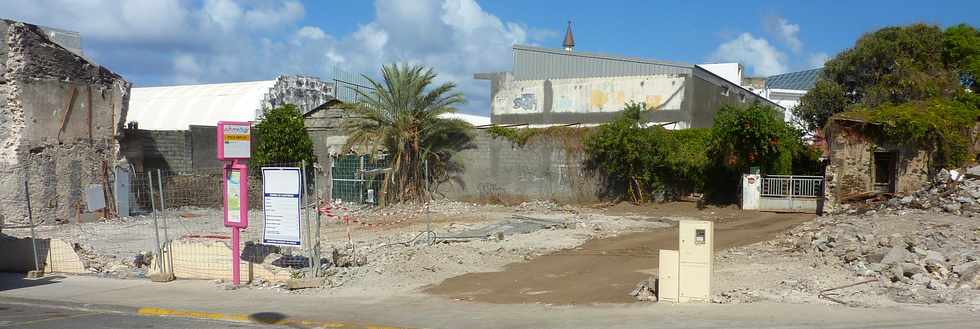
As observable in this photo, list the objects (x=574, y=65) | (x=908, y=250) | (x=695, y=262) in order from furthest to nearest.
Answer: (x=574, y=65), (x=908, y=250), (x=695, y=262)

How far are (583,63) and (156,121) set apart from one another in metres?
24.1

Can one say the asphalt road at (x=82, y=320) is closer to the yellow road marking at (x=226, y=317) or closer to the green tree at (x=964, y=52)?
the yellow road marking at (x=226, y=317)

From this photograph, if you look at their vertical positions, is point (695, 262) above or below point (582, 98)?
below

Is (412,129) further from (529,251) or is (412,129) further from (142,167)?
(529,251)

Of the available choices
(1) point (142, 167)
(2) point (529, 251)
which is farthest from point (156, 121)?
(2) point (529, 251)

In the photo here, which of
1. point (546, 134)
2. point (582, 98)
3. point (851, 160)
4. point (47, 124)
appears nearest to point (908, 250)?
point (851, 160)

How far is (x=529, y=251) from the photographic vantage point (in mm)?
15883

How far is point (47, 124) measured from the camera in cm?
2338

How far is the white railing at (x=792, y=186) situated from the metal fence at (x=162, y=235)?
1489 cm

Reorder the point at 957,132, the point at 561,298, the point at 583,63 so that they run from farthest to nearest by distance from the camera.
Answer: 1. the point at 583,63
2. the point at 957,132
3. the point at 561,298

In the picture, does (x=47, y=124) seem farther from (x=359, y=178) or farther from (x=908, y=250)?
(x=908, y=250)

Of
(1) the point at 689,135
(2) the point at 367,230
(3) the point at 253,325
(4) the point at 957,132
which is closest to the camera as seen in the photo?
(3) the point at 253,325

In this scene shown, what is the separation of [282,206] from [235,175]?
1.05 metres

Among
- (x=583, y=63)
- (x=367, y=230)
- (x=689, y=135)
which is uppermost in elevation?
(x=583, y=63)
